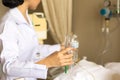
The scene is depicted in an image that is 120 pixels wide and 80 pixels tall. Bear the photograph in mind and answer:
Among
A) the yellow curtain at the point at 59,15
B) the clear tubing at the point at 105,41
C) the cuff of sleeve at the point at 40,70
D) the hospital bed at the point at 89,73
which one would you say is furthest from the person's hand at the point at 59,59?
the yellow curtain at the point at 59,15

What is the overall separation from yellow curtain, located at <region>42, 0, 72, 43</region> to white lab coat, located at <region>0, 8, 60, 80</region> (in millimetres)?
1137

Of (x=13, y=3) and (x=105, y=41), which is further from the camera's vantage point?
(x=105, y=41)

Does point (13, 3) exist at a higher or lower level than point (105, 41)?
higher

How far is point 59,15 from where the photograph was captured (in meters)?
2.74

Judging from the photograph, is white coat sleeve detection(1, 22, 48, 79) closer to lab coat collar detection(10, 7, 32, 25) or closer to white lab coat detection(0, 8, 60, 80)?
white lab coat detection(0, 8, 60, 80)

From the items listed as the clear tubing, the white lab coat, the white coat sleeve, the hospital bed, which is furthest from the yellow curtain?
the white coat sleeve

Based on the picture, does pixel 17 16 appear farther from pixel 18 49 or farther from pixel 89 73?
pixel 89 73

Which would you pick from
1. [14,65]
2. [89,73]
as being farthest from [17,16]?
[89,73]

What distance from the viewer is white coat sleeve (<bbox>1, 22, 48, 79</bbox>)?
1.17 meters

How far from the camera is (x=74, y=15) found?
286 cm

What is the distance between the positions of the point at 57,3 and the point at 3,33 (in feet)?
5.11

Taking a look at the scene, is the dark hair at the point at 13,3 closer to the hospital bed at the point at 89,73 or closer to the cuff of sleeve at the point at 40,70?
the cuff of sleeve at the point at 40,70

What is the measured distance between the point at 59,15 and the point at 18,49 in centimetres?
150

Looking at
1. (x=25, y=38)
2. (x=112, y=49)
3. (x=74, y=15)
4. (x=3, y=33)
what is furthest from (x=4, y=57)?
(x=74, y=15)
